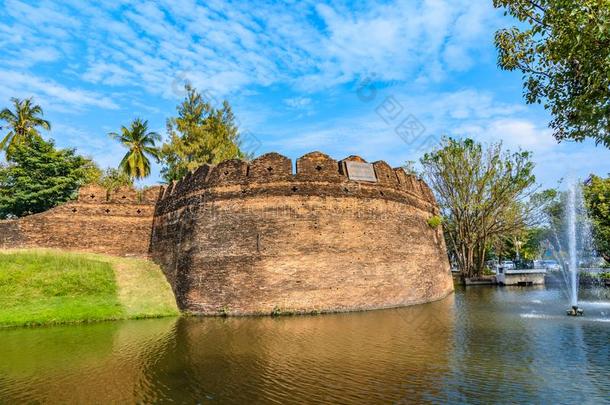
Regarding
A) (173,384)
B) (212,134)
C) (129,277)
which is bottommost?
(173,384)

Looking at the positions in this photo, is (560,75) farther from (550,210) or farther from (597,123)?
(550,210)

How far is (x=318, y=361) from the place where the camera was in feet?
27.2

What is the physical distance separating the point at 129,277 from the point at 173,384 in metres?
11.3

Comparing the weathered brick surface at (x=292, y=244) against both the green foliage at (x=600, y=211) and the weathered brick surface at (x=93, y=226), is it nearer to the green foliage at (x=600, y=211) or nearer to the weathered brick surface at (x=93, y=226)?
Answer: the weathered brick surface at (x=93, y=226)

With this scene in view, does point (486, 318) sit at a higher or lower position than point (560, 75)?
lower

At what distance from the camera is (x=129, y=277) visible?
17.2 metres

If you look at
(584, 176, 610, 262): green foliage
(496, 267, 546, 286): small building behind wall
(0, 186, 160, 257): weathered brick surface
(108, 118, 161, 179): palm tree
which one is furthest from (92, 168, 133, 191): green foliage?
(584, 176, 610, 262): green foliage

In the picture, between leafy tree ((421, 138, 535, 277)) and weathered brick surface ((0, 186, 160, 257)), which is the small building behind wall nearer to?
leafy tree ((421, 138, 535, 277))

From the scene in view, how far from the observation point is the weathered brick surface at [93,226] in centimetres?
1898

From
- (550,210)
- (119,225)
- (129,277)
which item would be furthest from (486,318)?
(550,210)

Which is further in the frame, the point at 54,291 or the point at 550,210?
the point at 550,210

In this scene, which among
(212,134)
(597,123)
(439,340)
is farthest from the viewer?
(212,134)

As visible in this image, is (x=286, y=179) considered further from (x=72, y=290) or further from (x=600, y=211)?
(x=600, y=211)

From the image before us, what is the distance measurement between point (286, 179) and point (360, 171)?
338 cm
